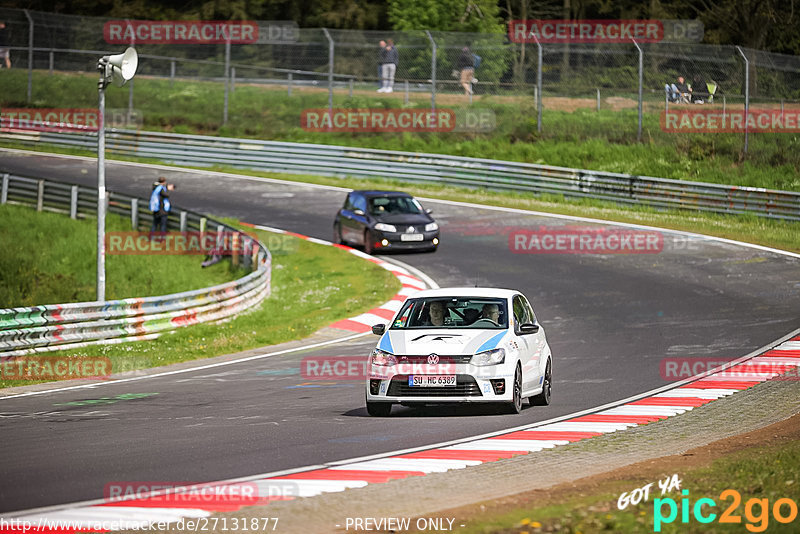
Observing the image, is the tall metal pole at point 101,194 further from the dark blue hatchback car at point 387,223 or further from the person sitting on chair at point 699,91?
the person sitting on chair at point 699,91

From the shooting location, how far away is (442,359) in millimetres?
12586

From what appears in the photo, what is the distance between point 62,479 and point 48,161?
35830mm

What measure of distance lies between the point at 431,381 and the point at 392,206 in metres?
16.6

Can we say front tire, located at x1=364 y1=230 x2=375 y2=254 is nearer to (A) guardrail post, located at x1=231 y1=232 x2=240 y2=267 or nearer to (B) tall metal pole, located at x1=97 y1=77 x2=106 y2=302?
(A) guardrail post, located at x1=231 y1=232 x2=240 y2=267

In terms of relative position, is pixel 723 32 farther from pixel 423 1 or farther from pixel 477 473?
pixel 477 473

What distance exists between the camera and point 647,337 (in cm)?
1911

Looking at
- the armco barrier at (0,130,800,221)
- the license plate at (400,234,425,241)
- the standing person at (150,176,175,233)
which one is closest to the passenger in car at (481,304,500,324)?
the license plate at (400,234,425,241)

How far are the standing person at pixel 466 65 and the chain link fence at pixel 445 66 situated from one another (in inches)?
1.3

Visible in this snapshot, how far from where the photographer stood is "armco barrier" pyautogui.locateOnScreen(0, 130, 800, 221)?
32438 mm

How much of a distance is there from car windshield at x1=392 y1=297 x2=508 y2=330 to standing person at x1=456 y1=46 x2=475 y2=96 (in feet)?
84.8

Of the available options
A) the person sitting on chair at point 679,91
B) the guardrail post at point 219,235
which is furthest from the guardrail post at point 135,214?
the person sitting on chair at point 679,91

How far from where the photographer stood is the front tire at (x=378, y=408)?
12797 mm

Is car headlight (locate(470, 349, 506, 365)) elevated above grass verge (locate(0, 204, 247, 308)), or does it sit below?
above

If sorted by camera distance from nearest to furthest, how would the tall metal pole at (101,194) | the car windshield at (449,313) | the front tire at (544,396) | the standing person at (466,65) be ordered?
the car windshield at (449,313) < the front tire at (544,396) < the tall metal pole at (101,194) < the standing person at (466,65)
